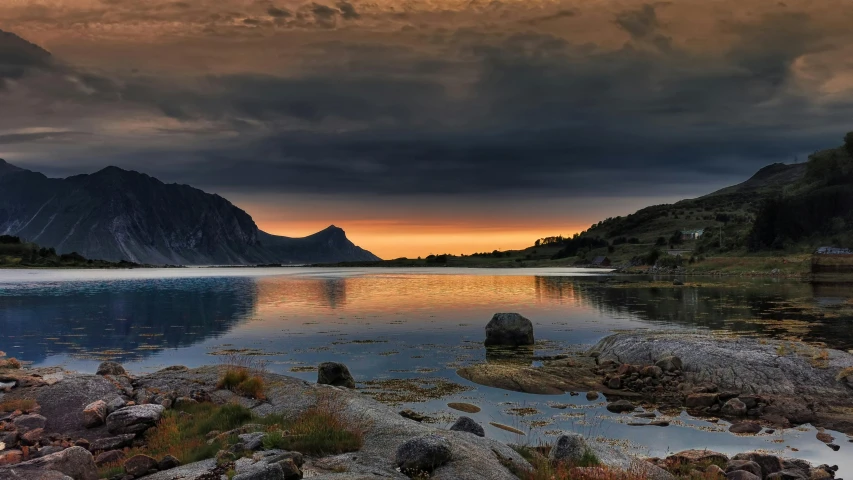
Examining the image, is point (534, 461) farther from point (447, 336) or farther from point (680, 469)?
point (447, 336)

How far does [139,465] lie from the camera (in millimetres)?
14000

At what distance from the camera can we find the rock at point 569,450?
48.2 ft

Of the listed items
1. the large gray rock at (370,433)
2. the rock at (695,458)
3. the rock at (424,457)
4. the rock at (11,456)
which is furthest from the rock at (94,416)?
the rock at (695,458)

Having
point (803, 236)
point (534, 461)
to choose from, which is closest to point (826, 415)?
point (534, 461)

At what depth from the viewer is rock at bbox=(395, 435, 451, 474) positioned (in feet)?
43.5

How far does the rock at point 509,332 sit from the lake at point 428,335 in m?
1.21

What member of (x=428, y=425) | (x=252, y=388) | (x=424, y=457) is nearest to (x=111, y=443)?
(x=252, y=388)

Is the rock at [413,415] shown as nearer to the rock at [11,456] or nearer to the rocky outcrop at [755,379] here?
the rocky outcrop at [755,379]

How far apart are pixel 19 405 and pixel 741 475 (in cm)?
2501

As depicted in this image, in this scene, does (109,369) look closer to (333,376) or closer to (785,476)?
(333,376)

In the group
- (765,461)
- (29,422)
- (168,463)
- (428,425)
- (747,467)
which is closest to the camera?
(168,463)

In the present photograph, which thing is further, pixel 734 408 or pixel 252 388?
pixel 252 388

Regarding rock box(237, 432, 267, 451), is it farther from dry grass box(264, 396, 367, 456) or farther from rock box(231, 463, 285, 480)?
rock box(231, 463, 285, 480)

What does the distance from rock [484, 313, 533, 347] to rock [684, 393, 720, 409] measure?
17388 millimetres
